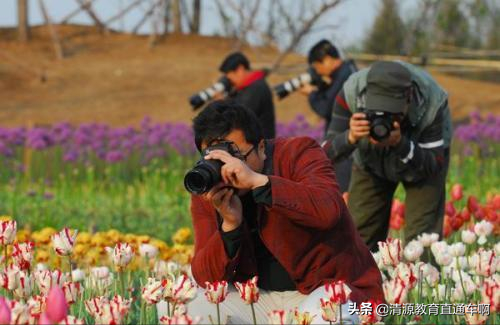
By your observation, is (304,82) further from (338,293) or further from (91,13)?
(91,13)

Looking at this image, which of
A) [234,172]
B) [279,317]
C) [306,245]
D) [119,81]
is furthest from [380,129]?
[119,81]

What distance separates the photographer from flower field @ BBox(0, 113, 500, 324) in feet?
8.82

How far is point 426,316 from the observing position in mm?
3289

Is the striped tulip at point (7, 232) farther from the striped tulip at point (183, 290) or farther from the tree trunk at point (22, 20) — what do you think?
the tree trunk at point (22, 20)

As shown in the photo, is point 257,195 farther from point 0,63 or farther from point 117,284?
point 0,63

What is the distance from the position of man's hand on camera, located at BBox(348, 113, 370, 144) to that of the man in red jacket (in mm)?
1155

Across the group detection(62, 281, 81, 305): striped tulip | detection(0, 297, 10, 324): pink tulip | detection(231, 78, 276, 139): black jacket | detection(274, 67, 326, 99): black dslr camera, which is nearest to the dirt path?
detection(231, 78, 276, 139): black jacket

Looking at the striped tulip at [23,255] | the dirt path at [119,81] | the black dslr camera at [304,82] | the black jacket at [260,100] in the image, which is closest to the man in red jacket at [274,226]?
the striped tulip at [23,255]

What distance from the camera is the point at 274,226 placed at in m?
3.21

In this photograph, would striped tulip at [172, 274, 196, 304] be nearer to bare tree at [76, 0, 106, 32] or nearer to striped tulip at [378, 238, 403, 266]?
striped tulip at [378, 238, 403, 266]

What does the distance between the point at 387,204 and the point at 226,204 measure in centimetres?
235

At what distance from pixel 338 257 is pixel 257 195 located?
43 cm

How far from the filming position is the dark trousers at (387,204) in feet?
16.4

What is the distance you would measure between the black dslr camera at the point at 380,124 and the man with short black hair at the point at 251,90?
3.10 metres
